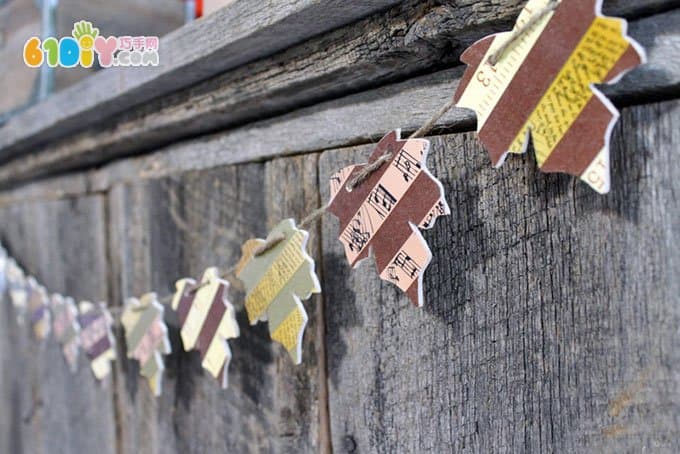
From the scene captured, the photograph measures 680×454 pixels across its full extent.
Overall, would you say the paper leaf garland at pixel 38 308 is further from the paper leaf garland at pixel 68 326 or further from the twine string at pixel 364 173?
the twine string at pixel 364 173

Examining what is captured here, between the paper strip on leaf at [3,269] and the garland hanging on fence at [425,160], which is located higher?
the paper strip on leaf at [3,269]

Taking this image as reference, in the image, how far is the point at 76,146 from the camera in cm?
122

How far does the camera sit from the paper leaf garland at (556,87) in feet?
1.36

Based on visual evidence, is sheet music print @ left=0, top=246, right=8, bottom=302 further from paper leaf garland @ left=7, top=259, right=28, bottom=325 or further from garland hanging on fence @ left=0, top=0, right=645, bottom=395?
garland hanging on fence @ left=0, top=0, right=645, bottom=395

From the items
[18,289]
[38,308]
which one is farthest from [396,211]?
[18,289]

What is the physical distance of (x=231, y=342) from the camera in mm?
885

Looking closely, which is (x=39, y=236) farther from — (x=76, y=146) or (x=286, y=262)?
(x=286, y=262)

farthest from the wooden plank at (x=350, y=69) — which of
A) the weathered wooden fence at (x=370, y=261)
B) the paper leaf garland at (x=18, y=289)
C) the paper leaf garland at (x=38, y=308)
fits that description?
the paper leaf garland at (x=18, y=289)

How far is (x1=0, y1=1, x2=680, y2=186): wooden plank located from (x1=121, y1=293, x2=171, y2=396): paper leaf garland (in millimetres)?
254

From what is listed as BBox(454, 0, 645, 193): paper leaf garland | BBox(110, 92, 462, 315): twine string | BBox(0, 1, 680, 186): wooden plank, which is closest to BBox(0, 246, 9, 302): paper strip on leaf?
BBox(0, 1, 680, 186): wooden plank

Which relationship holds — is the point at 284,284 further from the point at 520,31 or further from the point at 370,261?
the point at 520,31

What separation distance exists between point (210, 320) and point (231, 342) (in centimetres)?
8

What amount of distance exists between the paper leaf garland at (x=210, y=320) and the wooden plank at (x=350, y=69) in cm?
21

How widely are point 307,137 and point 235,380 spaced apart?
0.34 m
